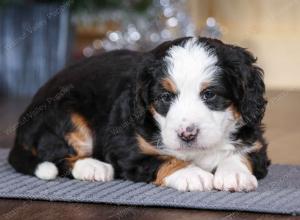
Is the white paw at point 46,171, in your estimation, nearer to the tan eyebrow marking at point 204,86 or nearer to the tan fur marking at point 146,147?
the tan fur marking at point 146,147

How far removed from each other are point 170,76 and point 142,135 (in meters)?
0.35

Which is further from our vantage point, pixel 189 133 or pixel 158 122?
pixel 158 122

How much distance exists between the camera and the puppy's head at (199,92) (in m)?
2.97

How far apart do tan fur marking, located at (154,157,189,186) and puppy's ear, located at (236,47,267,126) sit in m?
0.35

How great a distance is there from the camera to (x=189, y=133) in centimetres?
293

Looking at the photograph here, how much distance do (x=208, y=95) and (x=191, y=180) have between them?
1.21 feet

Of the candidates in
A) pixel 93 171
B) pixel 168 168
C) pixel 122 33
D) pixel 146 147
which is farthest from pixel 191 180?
pixel 122 33

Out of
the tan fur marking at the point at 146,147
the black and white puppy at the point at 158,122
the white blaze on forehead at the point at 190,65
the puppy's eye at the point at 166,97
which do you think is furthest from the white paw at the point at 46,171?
the white blaze on forehead at the point at 190,65

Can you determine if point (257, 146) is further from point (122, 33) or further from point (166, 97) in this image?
point (122, 33)

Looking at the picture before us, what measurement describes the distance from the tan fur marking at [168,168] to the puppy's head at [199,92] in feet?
0.30

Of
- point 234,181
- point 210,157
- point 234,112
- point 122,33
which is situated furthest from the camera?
point 122,33

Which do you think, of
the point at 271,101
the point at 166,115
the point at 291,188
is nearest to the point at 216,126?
the point at 166,115

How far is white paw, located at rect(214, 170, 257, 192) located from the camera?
3025 millimetres

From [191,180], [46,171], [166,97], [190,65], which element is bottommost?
[46,171]
